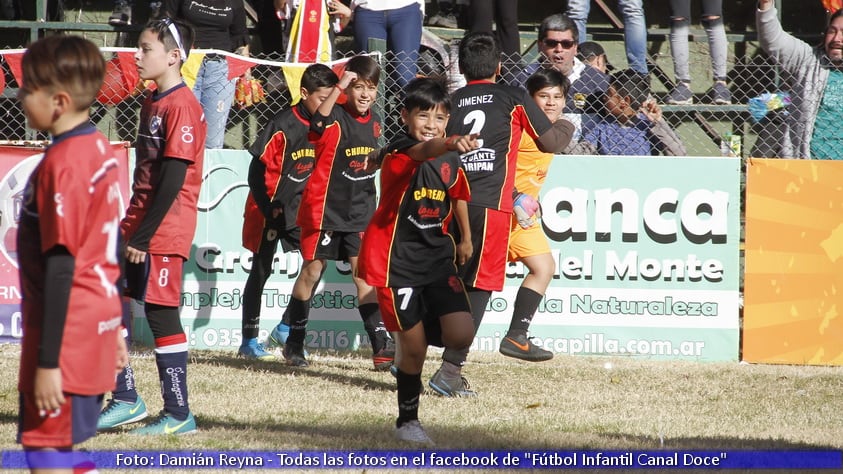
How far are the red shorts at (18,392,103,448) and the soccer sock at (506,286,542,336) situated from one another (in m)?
4.43

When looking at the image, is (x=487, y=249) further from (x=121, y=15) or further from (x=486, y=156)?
(x=121, y=15)

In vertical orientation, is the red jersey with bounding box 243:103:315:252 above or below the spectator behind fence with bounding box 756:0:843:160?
below

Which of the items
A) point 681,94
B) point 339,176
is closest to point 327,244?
point 339,176

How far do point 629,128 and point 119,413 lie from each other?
5253 millimetres

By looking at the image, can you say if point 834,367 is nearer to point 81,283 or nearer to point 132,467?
point 132,467

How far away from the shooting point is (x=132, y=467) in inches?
181

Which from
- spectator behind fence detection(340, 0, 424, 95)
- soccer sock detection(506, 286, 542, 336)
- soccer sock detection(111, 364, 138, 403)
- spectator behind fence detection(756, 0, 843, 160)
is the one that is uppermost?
spectator behind fence detection(340, 0, 424, 95)

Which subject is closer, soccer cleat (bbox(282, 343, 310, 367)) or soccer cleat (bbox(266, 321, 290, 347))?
soccer cleat (bbox(282, 343, 310, 367))

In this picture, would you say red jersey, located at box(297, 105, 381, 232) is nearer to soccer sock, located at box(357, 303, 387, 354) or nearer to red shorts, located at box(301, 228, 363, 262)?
red shorts, located at box(301, 228, 363, 262)

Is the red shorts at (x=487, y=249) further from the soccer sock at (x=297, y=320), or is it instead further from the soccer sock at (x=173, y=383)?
the soccer sock at (x=173, y=383)

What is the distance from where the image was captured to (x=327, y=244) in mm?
7766

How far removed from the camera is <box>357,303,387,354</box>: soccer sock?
25.5 ft

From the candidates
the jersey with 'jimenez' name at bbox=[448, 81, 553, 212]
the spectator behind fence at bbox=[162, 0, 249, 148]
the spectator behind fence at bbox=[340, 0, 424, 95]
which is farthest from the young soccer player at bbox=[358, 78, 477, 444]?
the spectator behind fence at bbox=[340, 0, 424, 95]

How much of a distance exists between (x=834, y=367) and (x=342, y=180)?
4.27m
